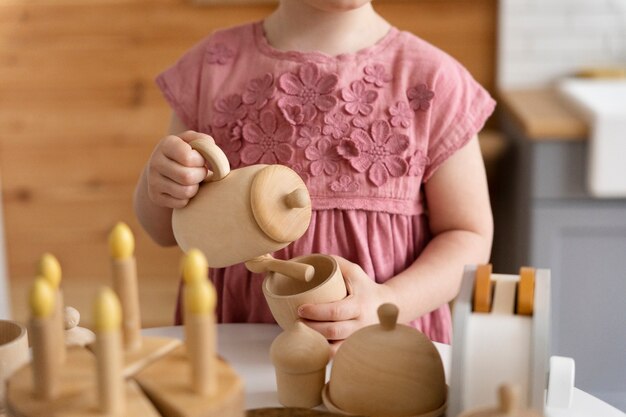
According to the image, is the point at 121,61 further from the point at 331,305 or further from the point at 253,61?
the point at 331,305

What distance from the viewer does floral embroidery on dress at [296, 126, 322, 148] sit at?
3.49 ft

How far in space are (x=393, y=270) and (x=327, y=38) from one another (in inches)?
11.7

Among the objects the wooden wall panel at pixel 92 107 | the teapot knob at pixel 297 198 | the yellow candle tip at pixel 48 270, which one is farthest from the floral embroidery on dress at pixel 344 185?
the wooden wall panel at pixel 92 107

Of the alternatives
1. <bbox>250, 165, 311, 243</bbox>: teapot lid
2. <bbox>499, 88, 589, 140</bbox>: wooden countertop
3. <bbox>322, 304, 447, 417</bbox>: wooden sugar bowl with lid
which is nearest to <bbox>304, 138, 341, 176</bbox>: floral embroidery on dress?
<bbox>250, 165, 311, 243</bbox>: teapot lid

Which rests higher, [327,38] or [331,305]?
[327,38]

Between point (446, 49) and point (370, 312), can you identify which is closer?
point (370, 312)

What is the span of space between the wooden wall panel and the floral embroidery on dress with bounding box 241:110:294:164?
958 mm

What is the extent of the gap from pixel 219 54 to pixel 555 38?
109 cm

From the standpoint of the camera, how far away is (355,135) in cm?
106

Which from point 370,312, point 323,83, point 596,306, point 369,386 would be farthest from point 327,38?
point 596,306

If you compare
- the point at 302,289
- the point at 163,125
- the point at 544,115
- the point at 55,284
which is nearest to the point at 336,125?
the point at 302,289

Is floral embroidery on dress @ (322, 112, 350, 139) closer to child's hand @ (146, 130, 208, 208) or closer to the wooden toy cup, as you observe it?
child's hand @ (146, 130, 208, 208)

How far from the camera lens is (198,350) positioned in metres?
0.47

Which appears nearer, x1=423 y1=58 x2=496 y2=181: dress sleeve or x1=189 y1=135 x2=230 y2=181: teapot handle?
x1=189 y1=135 x2=230 y2=181: teapot handle
